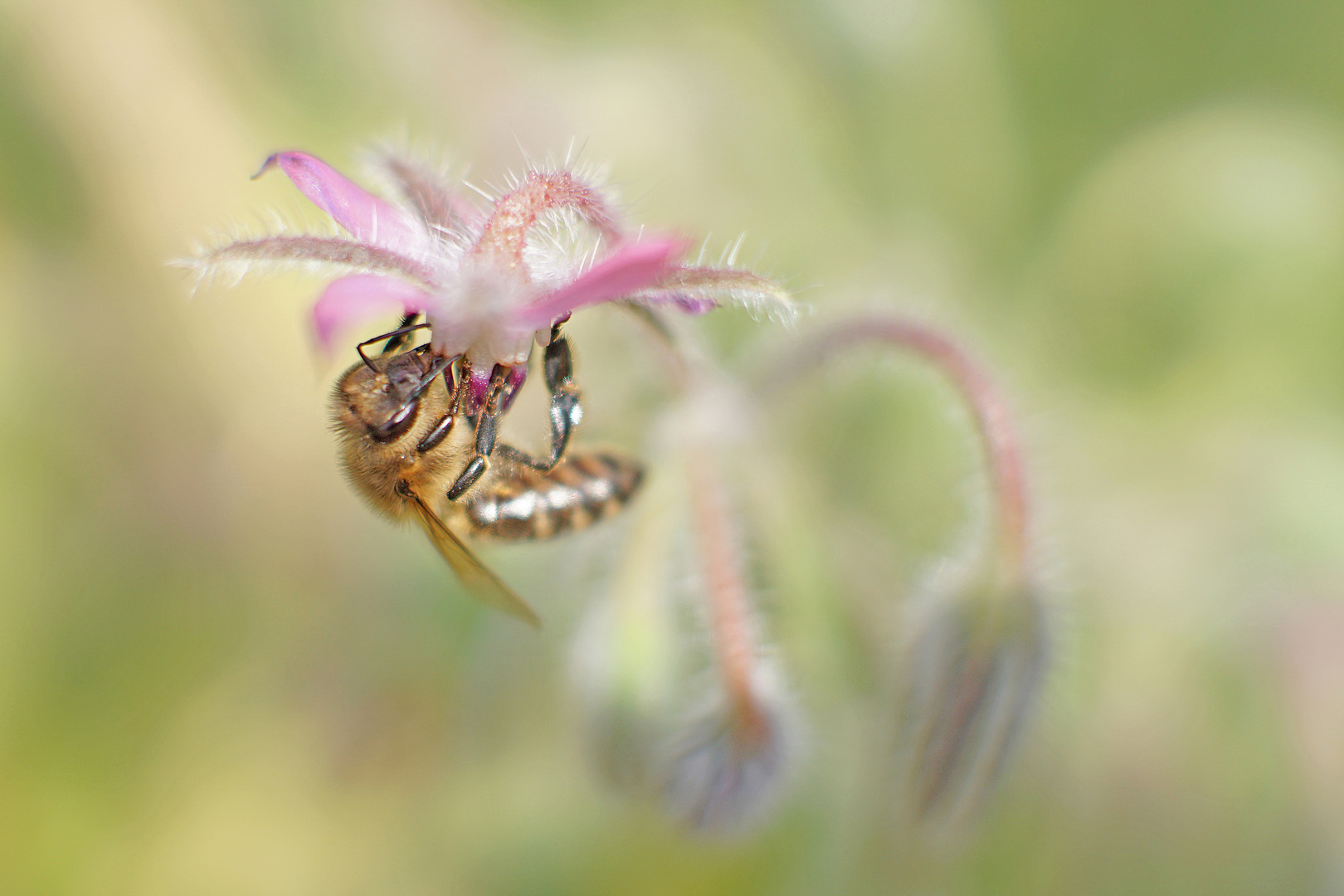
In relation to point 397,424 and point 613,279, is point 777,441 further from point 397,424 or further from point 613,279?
point 613,279

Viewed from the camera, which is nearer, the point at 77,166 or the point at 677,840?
the point at 677,840

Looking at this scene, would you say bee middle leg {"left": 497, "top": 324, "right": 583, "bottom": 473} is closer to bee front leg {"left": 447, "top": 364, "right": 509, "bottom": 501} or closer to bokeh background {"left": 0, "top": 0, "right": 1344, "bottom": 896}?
bee front leg {"left": 447, "top": 364, "right": 509, "bottom": 501}

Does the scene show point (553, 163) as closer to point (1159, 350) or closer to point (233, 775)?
point (233, 775)

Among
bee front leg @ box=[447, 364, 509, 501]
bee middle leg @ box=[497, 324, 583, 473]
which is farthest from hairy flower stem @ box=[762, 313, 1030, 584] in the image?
bee front leg @ box=[447, 364, 509, 501]

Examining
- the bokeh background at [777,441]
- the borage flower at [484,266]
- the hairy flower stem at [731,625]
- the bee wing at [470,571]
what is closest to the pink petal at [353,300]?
the borage flower at [484,266]

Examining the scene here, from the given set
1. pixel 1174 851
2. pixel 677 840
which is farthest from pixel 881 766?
pixel 1174 851

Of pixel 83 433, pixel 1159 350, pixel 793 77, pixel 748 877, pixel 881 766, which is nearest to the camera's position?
pixel 881 766

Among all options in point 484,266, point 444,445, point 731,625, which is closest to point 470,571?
point 444,445
